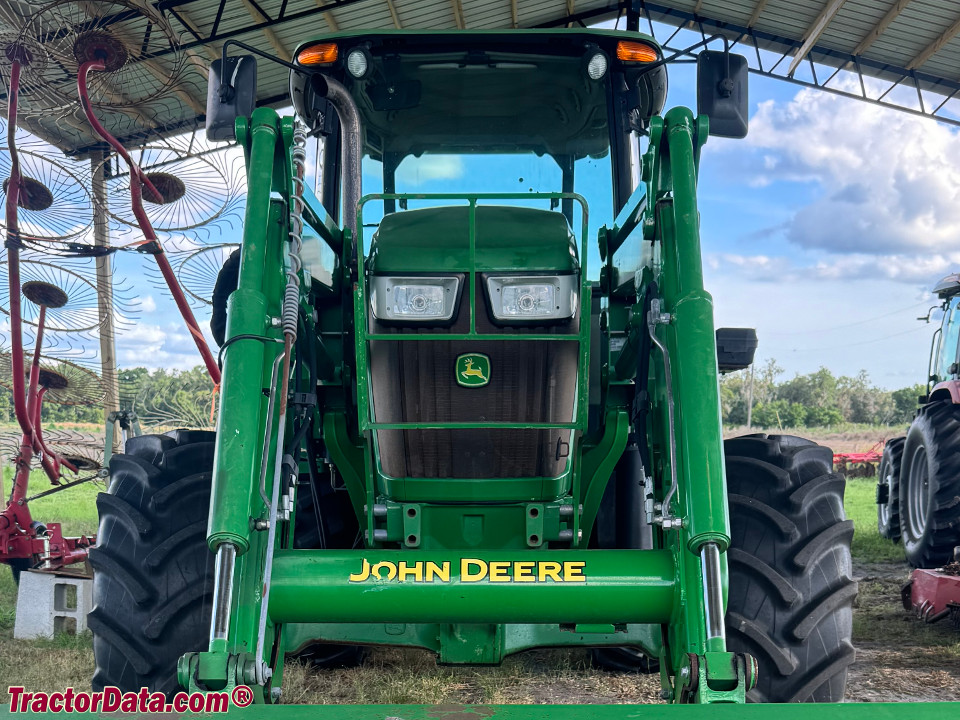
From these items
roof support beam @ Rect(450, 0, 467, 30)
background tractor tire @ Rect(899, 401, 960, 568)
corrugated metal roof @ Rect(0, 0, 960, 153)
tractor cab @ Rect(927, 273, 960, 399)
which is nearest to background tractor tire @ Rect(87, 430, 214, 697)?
background tractor tire @ Rect(899, 401, 960, 568)

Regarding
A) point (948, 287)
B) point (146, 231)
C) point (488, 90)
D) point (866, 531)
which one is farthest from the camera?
point (866, 531)

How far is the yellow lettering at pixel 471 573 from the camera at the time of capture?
2541 millimetres

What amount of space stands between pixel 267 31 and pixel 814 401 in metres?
35.9

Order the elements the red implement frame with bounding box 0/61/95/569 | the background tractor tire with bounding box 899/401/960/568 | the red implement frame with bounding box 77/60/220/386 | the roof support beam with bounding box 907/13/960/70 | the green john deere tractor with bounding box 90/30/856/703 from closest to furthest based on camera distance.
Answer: the green john deere tractor with bounding box 90/30/856/703, the red implement frame with bounding box 0/61/95/569, the red implement frame with bounding box 77/60/220/386, the background tractor tire with bounding box 899/401/960/568, the roof support beam with bounding box 907/13/960/70

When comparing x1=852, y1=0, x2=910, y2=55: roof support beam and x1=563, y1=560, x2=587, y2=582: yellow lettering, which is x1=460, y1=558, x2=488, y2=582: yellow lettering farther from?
x1=852, y1=0, x2=910, y2=55: roof support beam

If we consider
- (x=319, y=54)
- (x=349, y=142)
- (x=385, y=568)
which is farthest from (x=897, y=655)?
(x=319, y=54)

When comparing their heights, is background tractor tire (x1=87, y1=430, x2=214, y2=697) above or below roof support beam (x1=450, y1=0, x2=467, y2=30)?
below

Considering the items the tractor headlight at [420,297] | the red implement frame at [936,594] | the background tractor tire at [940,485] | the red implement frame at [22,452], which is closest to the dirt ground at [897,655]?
the red implement frame at [936,594]

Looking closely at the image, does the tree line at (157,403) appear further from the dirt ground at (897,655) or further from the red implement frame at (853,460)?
the red implement frame at (853,460)

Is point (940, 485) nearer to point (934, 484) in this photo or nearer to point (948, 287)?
point (934, 484)

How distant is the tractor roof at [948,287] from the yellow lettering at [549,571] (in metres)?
6.83

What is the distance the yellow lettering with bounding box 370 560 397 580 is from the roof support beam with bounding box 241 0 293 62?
10905 millimetres

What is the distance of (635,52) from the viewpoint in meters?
3.60

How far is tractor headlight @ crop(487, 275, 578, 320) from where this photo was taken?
280 cm
